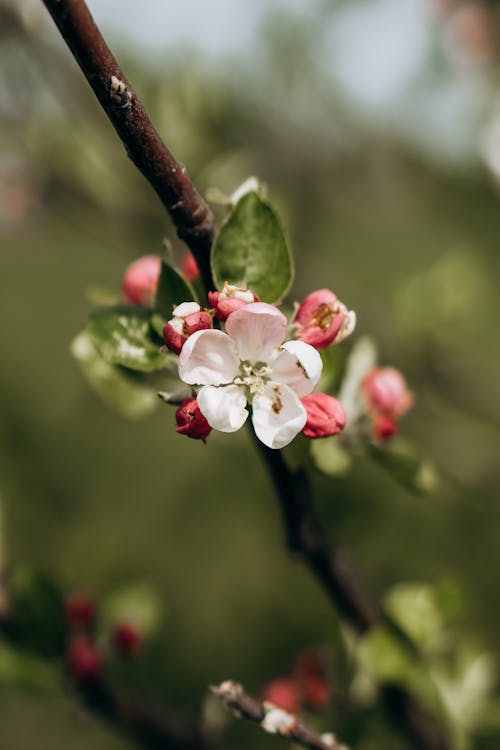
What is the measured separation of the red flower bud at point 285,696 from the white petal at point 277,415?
617 mm

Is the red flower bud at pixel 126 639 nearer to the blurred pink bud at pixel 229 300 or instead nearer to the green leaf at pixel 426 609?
the green leaf at pixel 426 609

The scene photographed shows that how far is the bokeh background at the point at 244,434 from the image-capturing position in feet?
5.26

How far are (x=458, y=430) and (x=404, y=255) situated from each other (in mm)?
4360

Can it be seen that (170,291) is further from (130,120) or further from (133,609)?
(133,609)

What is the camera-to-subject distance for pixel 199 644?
9.86ft

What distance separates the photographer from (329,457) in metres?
0.77

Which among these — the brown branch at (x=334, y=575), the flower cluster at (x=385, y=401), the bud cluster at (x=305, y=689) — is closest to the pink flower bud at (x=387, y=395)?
the flower cluster at (x=385, y=401)

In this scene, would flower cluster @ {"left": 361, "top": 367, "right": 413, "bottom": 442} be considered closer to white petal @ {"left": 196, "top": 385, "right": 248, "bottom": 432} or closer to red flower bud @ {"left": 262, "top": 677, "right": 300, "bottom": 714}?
white petal @ {"left": 196, "top": 385, "right": 248, "bottom": 432}

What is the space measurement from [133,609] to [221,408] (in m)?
0.76

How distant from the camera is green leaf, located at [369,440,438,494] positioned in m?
0.84

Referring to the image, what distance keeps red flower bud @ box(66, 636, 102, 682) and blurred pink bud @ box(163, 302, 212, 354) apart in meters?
0.58

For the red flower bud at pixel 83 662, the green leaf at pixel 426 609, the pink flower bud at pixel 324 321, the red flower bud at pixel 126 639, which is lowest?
the red flower bud at pixel 83 662

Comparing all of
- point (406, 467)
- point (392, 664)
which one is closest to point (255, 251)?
point (406, 467)

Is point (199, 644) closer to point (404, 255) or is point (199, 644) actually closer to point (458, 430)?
point (458, 430)
